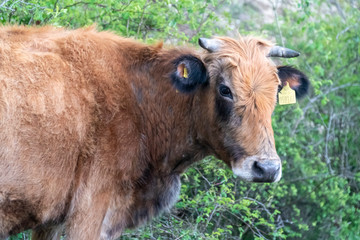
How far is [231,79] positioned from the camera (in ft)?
19.4

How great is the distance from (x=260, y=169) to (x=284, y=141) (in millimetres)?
4147

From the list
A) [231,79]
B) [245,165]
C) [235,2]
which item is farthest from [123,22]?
[235,2]

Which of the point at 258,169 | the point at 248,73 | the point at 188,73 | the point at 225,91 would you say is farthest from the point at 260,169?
the point at 188,73

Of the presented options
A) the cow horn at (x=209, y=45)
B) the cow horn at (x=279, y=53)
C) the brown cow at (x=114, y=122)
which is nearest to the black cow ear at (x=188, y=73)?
the brown cow at (x=114, y=122)

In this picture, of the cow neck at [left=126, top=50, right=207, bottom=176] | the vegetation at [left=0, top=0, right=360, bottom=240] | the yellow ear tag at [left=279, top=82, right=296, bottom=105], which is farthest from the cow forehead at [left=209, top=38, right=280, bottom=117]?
the vegetation at [left=0, top=0, right=360, bottom=240]

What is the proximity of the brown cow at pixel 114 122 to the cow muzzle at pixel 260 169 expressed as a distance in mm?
11

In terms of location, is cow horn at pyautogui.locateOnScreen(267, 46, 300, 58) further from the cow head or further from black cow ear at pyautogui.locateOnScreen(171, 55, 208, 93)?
black cow ear at pyautogui.locateOnScreen(171, 55, 208, 93)

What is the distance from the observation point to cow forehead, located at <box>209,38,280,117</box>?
584 centimetres

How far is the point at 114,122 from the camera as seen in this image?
5.91 m

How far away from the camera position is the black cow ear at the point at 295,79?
21.9ft

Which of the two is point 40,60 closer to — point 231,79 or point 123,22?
point 231,79

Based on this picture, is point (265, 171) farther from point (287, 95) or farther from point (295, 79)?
point (295, 79)

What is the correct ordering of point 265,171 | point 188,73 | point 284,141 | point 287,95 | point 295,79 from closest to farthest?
point 265,171 < point 188,73 < point 287,95 < point 295,79 < point 284,141

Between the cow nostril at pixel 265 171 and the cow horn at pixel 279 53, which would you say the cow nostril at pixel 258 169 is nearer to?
the cow nostril at pixel 265 171
